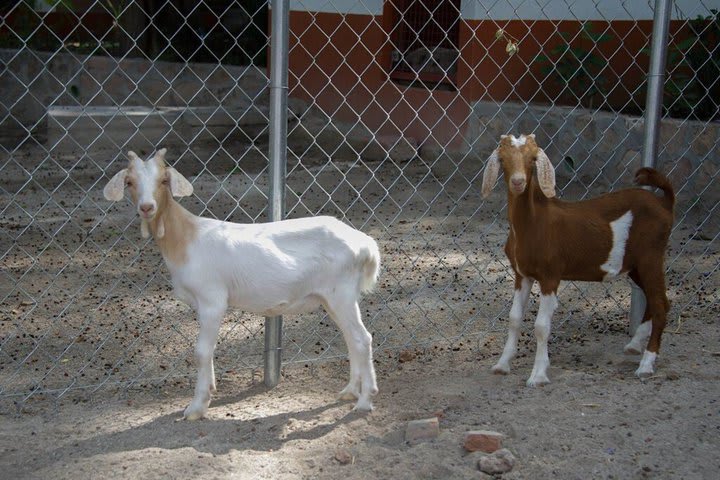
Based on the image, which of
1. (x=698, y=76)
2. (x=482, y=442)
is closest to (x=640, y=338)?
(x=482, y=442)

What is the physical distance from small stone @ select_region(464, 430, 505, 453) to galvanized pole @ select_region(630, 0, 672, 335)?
4.58 ft

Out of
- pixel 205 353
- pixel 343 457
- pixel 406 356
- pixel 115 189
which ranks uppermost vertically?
pixel 115 189

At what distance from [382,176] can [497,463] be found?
5.28 m

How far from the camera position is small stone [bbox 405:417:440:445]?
10.5ft

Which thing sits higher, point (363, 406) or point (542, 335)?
point (542, 335)

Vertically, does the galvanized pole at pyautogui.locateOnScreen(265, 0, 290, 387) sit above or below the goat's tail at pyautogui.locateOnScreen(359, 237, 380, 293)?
above

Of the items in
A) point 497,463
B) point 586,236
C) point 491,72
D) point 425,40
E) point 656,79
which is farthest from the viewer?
point 425,40

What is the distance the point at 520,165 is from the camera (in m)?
3.46

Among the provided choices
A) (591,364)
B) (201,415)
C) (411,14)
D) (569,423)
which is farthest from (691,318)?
(411,14)

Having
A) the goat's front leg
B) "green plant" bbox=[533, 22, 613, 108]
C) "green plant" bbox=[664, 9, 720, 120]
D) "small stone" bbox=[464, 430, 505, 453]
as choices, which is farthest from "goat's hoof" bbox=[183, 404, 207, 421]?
"green plant" bbox=[533, 22, 613, 108]

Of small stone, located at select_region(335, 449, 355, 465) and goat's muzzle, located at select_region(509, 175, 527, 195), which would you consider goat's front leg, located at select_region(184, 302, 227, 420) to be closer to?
small stone, located at select_region(335, 449, 355, 465)

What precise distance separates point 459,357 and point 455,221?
2537 mm

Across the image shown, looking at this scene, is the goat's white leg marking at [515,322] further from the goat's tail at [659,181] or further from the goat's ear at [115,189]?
the goat's ear at [115,189]

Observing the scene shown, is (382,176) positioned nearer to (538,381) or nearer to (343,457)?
(538,381)
